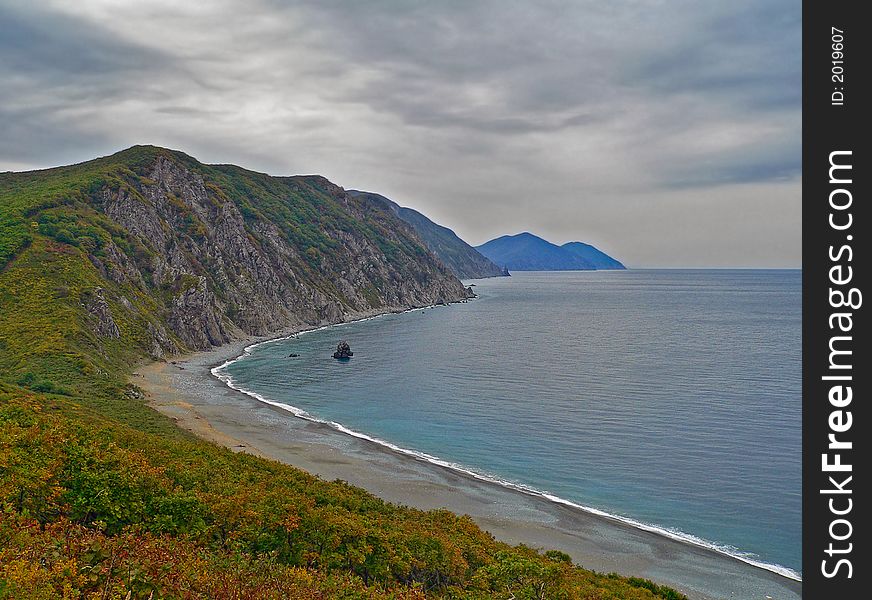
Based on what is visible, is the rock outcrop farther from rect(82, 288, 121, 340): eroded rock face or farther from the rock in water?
the rock in water

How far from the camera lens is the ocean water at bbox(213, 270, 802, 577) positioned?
46.8 m

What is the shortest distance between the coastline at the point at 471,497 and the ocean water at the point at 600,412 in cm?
237

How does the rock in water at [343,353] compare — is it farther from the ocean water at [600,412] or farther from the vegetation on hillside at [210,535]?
the vegetation on hillside at [210,535]

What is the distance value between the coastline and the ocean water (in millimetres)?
2366

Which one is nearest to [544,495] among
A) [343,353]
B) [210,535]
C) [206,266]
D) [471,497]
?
[471,497]

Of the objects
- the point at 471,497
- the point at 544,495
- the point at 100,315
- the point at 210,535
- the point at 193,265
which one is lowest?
the point at 544,495

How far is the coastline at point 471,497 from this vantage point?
1419 inches

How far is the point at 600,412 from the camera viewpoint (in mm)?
73500

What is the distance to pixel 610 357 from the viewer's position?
114562 mm

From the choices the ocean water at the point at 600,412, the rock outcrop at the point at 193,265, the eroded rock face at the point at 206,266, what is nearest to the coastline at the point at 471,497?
the ocean water at the point at 600,412

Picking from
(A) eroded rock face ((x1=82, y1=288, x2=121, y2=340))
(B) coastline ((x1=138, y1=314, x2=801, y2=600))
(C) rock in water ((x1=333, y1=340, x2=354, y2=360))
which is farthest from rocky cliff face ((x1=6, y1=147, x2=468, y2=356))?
(B) coastline ((x1=138, y1=314, x2=801, y2=600))

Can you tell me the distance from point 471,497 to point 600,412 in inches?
1242

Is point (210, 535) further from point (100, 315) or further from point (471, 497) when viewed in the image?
point (100, 315)

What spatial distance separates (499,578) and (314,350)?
109 m
